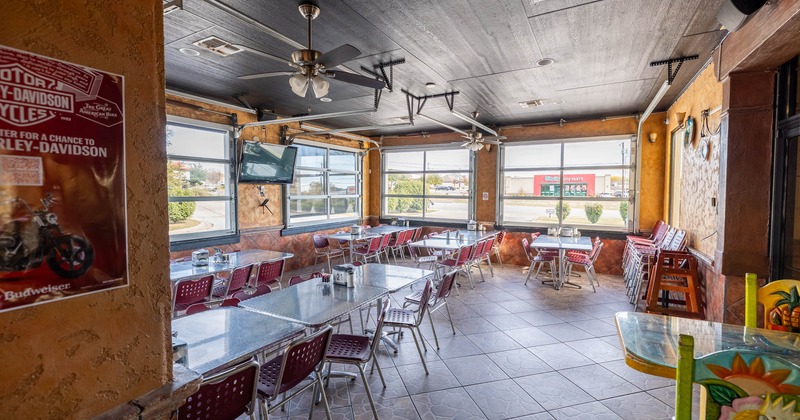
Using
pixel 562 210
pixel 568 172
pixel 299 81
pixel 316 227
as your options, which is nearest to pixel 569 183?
pixel 568 172

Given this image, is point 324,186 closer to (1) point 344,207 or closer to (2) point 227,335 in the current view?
(1) point 344,207

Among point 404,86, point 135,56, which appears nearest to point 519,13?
point 404,86

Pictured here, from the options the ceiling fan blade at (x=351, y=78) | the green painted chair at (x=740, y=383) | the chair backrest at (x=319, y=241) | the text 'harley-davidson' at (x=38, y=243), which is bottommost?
the chair backrest at (x=319, y=241)

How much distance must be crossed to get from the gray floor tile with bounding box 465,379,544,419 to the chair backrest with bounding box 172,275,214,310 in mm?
2740

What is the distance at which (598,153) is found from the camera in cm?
735

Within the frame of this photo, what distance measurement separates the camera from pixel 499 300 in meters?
5.29

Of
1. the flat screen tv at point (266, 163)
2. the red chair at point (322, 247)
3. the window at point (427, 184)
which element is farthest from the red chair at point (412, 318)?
the window at point (427, 184)

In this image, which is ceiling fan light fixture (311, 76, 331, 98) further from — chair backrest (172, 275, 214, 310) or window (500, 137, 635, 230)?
window (500, 137, 635, 230)

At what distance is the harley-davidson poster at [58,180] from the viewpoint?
82cm

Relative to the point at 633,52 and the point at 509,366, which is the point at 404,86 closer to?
the point at 633,52

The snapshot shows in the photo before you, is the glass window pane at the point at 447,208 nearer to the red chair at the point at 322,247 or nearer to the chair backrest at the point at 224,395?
the red chair at the point at 322,247

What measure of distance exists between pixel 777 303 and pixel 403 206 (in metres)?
7.68

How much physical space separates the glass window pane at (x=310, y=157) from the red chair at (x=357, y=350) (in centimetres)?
536

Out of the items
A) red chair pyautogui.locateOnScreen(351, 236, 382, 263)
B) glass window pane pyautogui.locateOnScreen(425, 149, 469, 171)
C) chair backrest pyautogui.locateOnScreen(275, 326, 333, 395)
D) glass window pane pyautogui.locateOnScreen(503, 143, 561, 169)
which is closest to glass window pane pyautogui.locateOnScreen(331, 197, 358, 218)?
red chair pyautogui.locateOnScreen(351, 236, 382, 263)
